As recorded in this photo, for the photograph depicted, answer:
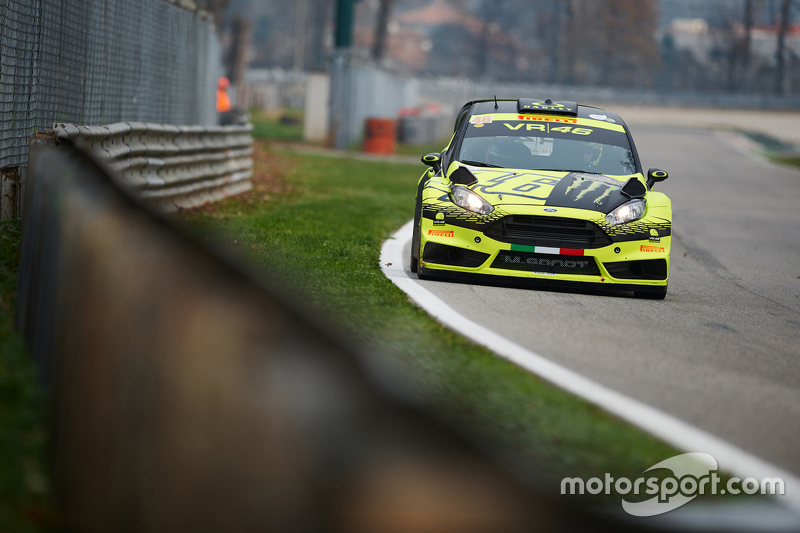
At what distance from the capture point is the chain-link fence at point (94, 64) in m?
8.25

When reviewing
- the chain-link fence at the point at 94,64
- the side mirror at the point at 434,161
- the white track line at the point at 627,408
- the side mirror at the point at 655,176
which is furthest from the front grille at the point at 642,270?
the chain-link fence at the point at 94,64

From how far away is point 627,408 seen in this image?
14.8ft

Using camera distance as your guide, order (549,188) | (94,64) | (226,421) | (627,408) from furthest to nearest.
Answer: (94,64) → (549,188) → (627,408) → (226,421)

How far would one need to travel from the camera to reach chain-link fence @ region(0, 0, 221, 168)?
8.25m

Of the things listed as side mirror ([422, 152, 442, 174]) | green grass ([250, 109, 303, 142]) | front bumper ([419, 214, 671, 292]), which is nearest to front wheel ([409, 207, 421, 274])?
front bumper ([419, 214, 671, 292])

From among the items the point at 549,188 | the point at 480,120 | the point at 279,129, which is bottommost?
the point at 549,188

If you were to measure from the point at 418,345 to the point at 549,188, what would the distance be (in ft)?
10.7

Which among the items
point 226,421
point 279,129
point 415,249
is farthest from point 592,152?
point 279,129

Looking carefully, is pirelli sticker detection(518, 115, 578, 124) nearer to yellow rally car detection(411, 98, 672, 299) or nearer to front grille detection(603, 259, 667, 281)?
yellow rally car detection(411, 98, 672, 299)

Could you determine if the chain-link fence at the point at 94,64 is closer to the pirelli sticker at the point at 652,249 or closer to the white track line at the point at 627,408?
the white track line at the point at 627,408

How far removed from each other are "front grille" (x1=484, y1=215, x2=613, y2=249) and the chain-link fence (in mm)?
4331

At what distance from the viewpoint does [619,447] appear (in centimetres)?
397

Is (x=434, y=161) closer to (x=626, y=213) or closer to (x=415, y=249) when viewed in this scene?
(x=415, y=249)

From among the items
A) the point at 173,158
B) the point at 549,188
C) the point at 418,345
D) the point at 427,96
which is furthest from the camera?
the point at 427,96
